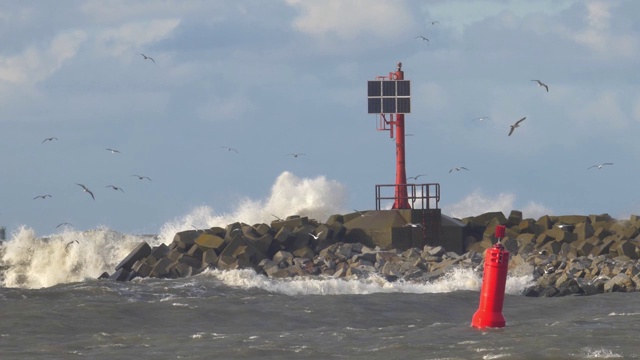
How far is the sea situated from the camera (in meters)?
14.3

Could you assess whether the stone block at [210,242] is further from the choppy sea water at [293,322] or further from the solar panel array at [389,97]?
the solar panel array at [389,97]

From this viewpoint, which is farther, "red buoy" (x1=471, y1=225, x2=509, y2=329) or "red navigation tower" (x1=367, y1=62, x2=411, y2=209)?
"red navigation tower" (x1=367, y1=62, x2=411, y2=209)

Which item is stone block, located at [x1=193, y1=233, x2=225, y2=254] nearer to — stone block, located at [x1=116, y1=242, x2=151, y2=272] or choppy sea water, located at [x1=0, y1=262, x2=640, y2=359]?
stone block, located at [x1=116, y1=242, x2=151, y2=272]

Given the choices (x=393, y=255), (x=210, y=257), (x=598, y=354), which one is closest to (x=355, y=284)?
(x=393, y=255)

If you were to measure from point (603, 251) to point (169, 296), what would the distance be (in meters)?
11.5

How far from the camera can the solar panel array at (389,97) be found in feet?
102

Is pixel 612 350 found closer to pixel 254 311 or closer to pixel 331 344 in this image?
pixel 331 344

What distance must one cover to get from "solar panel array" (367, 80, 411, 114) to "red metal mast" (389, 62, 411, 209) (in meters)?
0.23

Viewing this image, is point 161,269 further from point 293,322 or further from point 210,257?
point 293,322

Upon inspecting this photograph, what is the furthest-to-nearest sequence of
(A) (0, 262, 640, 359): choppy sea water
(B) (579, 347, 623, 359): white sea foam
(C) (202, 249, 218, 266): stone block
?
1. (C) (202, 249, 218, 266): stone block
2. (A) (0, 262, 640, 359): choppy sea water
3. (B) (579, 347, 623, 359): white sea foam

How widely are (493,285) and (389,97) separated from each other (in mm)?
16174

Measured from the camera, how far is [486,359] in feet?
43.6

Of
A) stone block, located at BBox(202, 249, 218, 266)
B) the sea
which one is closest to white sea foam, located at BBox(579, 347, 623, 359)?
the sea

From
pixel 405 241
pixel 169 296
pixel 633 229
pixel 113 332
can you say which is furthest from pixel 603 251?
pixel 113 332
